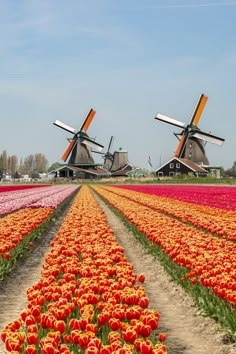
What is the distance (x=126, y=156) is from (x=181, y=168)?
36398mm

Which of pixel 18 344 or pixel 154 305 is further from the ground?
pixel 18 344

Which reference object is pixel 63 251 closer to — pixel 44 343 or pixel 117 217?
pixel 44 343

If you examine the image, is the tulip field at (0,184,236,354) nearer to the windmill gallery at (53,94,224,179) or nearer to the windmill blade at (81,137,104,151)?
the windmill gallery at (53,94,224,179)

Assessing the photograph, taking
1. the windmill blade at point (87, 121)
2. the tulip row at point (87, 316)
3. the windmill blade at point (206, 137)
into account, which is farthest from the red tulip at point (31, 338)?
the windmill blade at point (87, 121)

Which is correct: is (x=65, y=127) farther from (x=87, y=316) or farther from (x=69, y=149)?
(x=87, y=316)

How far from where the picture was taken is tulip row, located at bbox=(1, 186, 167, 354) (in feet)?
13.0

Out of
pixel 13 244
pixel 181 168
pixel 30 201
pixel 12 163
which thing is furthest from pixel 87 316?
pixel 12 163

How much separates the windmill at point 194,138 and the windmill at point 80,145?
58.9 ft

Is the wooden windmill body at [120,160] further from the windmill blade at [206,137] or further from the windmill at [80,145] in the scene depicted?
the windmill blade at [206,137]

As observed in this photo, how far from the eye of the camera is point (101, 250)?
29.2ft

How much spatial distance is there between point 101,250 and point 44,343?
16.5 feet

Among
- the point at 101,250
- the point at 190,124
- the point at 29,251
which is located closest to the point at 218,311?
the point at 101,250

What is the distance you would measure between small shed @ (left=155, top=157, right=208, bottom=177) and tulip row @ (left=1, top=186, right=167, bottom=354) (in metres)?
72.3

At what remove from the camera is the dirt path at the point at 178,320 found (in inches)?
217
